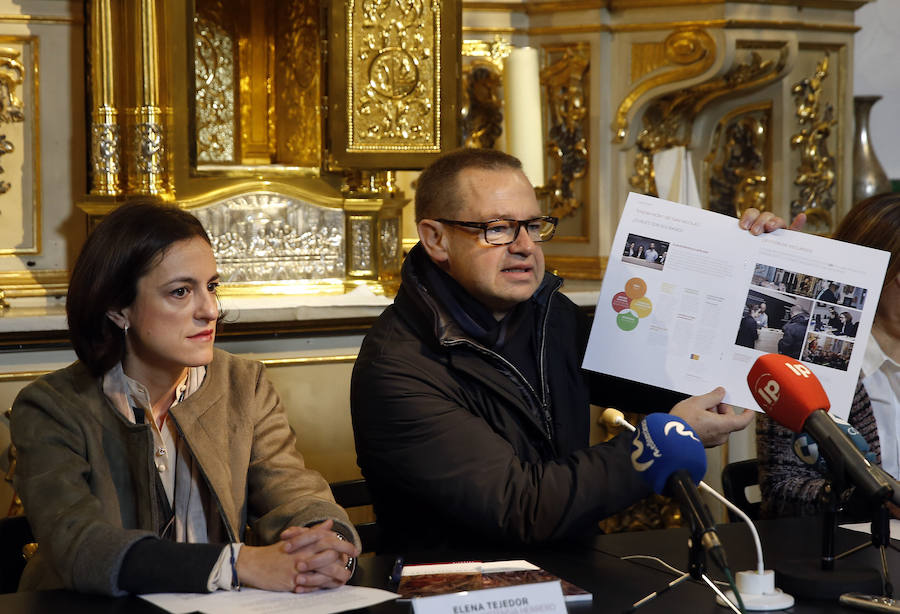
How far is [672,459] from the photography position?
5.51 ft

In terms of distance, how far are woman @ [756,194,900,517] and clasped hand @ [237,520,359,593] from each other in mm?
1085

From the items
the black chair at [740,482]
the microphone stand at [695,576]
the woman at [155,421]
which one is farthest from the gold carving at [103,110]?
the microphone stand at [695,576]

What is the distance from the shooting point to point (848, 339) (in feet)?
7.73

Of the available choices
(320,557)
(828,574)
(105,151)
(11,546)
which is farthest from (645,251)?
(105,151)

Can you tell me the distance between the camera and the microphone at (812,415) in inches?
65.8

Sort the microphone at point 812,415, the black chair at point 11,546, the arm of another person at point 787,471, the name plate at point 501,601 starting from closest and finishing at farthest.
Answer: the name plate at point 501,601 < the microphone at point 812,415 < the black chair at point 11,546 < the arm of another person at point 787,471

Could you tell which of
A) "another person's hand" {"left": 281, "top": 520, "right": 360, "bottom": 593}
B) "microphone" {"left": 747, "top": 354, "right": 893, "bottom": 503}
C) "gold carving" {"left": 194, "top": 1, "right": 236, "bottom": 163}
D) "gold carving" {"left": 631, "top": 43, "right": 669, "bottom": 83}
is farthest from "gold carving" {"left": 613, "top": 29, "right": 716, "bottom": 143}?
"another person's hand" {"left": 281, "top": 520, "right": 360, "bottom": 593}

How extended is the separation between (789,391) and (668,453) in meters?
0.22

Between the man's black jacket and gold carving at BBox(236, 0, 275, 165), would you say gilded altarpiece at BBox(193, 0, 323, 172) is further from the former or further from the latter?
the man's black jacket

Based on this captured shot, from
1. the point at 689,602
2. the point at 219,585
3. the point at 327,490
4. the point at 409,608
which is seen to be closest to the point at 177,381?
the point at 327,490

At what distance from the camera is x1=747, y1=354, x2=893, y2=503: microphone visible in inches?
65.8

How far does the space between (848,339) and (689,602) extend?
2.64 ft

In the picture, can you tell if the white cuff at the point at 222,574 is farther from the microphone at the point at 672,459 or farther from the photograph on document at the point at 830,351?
the photograph on document at the point at 830,351

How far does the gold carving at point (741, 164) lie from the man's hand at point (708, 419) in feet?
8.71
